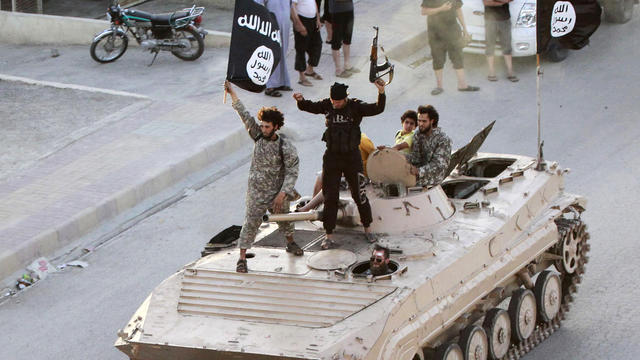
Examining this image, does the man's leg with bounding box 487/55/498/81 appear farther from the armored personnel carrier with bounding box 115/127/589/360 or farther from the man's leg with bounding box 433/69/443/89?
the armored personnel carrier with bounding box 115/127/589/360

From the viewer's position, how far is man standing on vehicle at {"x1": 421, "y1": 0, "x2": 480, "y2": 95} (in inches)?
798

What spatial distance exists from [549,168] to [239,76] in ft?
11.3

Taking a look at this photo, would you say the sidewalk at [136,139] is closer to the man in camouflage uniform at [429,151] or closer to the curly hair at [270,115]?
the curly hair at [270,115]

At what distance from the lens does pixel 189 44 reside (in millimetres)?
21812

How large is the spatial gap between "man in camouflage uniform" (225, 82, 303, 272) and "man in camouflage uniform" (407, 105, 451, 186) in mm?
1285

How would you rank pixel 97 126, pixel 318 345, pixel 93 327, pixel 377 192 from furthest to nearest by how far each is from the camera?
pixel 97 126 → pixel 93 327 → pixel 377 192 → pixel 318 345

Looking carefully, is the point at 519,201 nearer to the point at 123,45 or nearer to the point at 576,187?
the point at 576,187

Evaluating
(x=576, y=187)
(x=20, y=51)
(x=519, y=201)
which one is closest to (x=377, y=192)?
(x=519, y=201)

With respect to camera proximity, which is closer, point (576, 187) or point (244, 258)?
point (244, 258)

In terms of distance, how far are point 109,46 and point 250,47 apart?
9305mm

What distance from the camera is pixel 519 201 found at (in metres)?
13.3

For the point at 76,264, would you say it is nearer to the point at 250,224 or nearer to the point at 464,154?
the point at 250,224

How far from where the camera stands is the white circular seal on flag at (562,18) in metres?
15.5

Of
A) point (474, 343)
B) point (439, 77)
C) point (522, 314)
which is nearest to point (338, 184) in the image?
point (474, 343)
